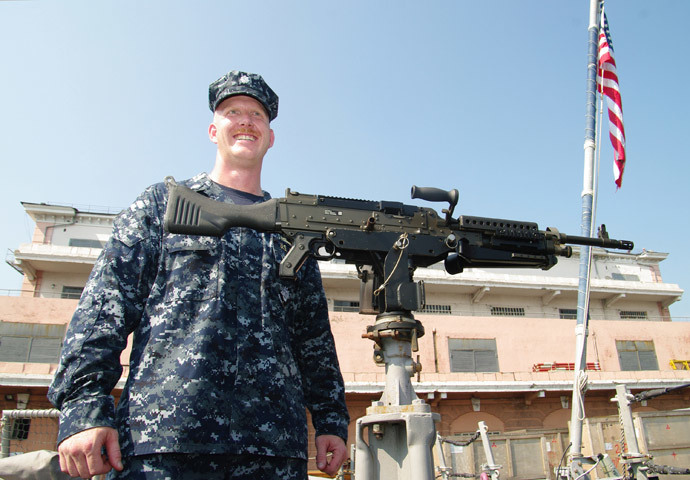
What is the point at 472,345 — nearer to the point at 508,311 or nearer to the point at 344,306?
the point at 344,306

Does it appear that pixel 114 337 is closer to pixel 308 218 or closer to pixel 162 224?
pixel 162 224

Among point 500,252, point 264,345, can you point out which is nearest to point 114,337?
point 264,345

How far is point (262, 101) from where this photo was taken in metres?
3.19

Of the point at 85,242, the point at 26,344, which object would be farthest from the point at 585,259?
the point at 85,242

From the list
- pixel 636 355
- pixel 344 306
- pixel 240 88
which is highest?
pixel 344 306

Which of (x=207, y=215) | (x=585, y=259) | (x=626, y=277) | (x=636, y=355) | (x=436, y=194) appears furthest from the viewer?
(x=626, y=277)

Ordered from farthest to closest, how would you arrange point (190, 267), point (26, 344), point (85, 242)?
point (85, 242) → point (26, 344) → point (190, 267)

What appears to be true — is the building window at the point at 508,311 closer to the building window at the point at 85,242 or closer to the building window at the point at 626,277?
the building window at the point at 626,277

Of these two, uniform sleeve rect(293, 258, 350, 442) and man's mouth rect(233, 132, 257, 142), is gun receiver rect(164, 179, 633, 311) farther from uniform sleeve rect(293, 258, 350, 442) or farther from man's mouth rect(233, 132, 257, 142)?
man's mouth rect(233, 132, 257, 142)

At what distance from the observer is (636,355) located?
2112cm

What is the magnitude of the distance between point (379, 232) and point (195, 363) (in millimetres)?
1403

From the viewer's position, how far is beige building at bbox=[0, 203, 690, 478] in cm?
1689

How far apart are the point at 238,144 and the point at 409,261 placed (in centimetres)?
130

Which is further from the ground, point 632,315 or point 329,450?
point 632,315
